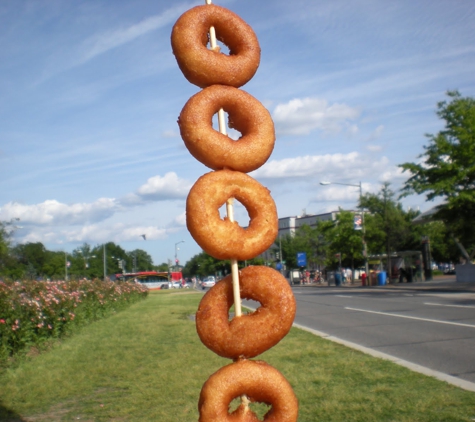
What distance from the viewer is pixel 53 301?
12.1m

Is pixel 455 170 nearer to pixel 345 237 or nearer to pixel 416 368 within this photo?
pixel 416 368


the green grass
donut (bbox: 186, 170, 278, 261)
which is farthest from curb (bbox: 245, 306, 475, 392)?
donut (bbox: 186, 170, 278, 261)

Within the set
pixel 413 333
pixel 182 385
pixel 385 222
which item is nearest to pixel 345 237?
pixel 385 222

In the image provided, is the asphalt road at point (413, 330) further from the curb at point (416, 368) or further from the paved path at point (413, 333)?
the curb at point (416, 368)

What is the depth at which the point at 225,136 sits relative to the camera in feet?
12.8

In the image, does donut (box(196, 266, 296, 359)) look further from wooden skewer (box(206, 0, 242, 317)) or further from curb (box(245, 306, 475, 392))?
curb (box(245, 306, 475, 392))

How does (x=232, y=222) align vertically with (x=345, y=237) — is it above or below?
below

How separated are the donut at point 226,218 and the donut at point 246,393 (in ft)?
2.45

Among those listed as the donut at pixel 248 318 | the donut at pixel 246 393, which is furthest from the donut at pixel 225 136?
the donut at pixel 246 393

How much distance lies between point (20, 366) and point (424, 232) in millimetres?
54780

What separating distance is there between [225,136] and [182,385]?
4312mm

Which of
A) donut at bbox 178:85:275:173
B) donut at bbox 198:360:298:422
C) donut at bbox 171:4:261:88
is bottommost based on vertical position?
donut at bbox 198:360:298:422

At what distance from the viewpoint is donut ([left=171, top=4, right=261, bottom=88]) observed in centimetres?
410

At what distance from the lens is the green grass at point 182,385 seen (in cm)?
575
